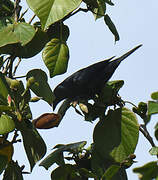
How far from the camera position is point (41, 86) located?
969 mm

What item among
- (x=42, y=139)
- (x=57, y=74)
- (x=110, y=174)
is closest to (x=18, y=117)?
(x=42, y=139)

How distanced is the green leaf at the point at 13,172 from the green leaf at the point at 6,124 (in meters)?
0.18

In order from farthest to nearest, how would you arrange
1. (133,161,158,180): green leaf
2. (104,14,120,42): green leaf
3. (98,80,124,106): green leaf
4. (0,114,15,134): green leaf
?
1. (104,14,120,42): green leaf
2. (98,80,124,106): green leaf
3. (0,114,15,134): green leaf
4. (133,161,158,180): green leaf

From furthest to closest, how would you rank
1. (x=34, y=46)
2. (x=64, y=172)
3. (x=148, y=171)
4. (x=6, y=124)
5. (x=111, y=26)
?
(x=111, y=26) < (x=34, y=46) < (x=64, y=172) < (x=6, y=124) < (x=148, y=171)

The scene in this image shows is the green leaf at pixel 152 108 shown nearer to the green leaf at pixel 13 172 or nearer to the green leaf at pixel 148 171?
the green leaf at pixel 148 171

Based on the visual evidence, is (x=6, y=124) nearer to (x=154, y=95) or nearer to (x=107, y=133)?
(x=107, y=133)

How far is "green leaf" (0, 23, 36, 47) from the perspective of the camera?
0.93 metres

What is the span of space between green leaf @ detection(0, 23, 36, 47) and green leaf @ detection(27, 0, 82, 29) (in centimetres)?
5

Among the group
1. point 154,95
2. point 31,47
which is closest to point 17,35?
point 31,47

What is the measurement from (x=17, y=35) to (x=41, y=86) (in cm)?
13

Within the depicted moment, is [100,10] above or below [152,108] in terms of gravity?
above

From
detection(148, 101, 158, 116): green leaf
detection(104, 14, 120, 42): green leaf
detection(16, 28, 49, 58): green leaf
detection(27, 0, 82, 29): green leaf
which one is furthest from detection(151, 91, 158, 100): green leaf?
detection(104, 14, 120, 42): green leaf

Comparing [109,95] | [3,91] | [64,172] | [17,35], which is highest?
[17,35]

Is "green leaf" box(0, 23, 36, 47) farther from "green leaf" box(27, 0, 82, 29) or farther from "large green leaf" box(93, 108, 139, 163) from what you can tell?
"large green leaf" box(93, 108, 139, 163)
